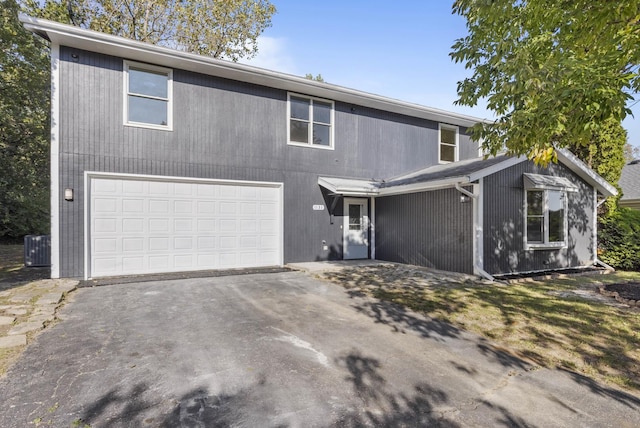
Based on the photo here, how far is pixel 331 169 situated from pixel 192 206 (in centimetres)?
427

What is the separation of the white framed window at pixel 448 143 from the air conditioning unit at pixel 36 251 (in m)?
12.7

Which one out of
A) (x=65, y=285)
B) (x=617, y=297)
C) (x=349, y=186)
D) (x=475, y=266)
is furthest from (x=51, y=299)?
(x=617, y=297)

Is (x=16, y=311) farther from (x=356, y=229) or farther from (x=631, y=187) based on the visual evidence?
(x=631, y=187)

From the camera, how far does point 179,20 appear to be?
16297 mm

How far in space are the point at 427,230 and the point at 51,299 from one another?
8.44 metres

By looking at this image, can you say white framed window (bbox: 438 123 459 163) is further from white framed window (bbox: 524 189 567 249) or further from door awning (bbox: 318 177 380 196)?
white framed window (bbox: 524 189 567 249)

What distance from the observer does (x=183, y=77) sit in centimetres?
853

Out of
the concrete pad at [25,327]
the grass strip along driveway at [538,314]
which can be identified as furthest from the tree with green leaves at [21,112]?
the grass strip along driveway at [538,314]

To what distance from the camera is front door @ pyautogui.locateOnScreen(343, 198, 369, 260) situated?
10.9 m

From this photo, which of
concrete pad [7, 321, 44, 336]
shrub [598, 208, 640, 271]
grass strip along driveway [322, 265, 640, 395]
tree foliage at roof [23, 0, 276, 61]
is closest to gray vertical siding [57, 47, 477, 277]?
grass strip along driveway [322, 265, 640, 395]

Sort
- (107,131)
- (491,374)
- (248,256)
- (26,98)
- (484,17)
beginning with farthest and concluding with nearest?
1. (26,98)
2. (248,256)
3. (107,131)
4. (484,17)
5. (491,374)

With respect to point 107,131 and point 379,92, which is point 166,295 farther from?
point 379,92

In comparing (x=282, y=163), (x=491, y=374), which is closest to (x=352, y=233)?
(x=282, y=163)

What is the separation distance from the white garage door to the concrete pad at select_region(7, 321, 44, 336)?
3.39 meters
